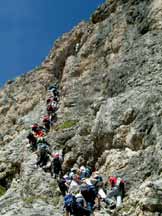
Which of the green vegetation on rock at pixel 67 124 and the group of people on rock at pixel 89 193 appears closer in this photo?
the group of people on rock at pixel 89 193

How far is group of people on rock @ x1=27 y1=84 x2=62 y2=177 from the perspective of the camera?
38.5m

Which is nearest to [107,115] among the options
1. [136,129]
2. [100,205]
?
[136,129]

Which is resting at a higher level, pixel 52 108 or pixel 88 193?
pixel 52 108

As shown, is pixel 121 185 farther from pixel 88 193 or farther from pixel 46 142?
pixel 46 142

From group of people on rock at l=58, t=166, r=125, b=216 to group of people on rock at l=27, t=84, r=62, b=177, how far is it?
296 centimetres

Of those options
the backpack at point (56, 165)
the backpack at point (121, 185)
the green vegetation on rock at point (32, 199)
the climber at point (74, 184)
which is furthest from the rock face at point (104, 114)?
the climber at point (74, 184)

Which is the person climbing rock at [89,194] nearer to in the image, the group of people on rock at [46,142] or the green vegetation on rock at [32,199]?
the green vegetation on rock at [32,199]

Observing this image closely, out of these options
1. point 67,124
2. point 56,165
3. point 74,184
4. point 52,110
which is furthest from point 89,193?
point 52,110

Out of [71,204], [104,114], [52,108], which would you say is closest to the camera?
[71,204]

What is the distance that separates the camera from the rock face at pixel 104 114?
109 ft

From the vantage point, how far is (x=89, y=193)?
31000 millimetres

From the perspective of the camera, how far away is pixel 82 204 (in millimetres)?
29750

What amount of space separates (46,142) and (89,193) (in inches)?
458

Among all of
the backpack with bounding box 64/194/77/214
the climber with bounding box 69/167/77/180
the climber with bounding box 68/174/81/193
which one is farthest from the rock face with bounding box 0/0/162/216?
the backpack with bounding box 64/194/77/214
